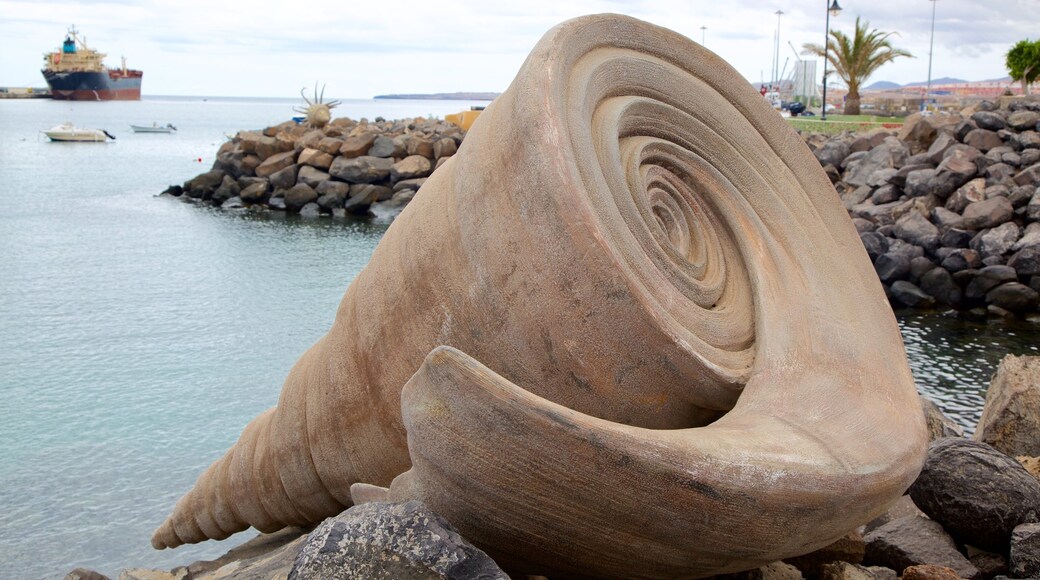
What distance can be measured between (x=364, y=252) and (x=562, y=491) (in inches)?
615

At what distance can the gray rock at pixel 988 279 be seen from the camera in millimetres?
11836

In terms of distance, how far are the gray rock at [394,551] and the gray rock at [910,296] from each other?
1110cm

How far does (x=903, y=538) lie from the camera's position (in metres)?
3.62

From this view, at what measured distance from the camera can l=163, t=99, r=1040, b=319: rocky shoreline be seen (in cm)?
Answer: 1216

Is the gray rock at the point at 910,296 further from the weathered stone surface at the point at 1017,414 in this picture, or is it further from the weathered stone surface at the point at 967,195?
the weathered stone surface at the point at 1017,414

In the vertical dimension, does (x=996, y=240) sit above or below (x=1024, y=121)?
below

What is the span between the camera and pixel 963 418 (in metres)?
8.05

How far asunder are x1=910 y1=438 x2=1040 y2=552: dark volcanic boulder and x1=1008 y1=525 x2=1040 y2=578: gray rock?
0.68 ft

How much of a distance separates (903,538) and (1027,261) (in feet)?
30.7

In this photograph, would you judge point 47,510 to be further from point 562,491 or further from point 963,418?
point 963,418

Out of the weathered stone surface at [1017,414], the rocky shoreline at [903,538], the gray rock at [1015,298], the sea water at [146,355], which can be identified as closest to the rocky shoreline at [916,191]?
the gray rock at [1015,298]

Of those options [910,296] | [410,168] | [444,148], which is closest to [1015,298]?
[910,296]

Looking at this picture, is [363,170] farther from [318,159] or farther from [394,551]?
[394,551]

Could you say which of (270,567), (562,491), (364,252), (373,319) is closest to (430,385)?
(562,491)
